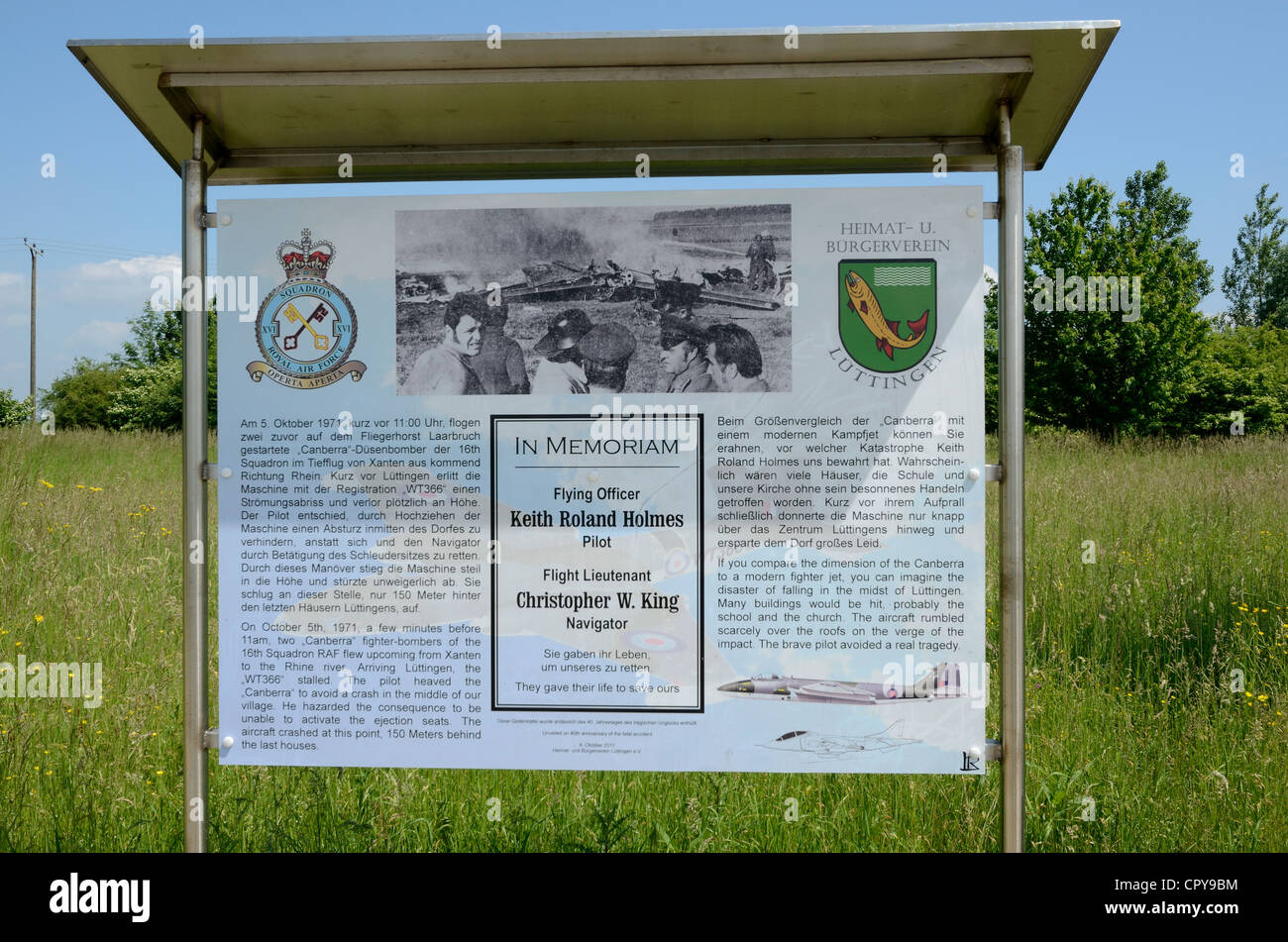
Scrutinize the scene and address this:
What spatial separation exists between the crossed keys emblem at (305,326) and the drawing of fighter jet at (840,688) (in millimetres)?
1705

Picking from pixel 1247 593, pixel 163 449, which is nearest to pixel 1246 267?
pixel 1247 593

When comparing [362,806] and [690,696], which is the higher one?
[690,696]

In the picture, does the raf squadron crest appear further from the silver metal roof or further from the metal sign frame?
the silver metal roof

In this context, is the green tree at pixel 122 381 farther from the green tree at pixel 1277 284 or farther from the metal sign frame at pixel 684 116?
the green tree at pixel 1277 284

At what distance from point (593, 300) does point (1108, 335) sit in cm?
2115

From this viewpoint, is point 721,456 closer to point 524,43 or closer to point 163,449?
point 524,43

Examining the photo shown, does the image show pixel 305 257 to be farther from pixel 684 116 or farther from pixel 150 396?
pixel 150 396

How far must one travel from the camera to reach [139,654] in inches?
176

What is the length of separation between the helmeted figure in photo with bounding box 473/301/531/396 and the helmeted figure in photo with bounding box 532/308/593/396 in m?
0.05

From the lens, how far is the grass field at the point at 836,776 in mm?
3215

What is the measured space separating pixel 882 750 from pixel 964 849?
3.32 feet

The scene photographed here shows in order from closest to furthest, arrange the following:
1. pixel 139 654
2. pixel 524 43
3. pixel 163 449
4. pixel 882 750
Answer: pixel 524 43 → pixel 882 750 → pixel 139 654 → pixel 163 449

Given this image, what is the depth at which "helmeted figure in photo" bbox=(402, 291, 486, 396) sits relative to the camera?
258cm

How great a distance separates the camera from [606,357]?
2570 millimetres
